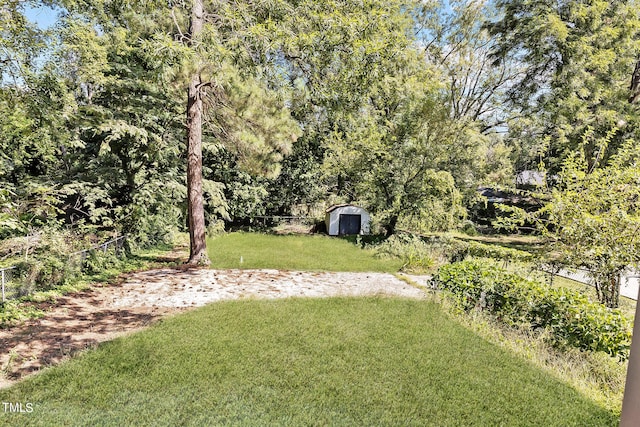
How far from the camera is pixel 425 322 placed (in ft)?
20.3

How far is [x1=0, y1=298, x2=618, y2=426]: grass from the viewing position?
11.4 ft

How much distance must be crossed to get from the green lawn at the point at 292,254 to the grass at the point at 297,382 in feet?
16.2

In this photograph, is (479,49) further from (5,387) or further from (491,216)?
(5,387)

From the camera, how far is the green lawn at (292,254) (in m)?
10.8

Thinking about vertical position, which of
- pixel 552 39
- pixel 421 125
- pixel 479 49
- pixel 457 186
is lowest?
pixel 457 186

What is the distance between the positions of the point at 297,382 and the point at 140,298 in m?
4.55

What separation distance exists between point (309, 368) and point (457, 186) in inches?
514

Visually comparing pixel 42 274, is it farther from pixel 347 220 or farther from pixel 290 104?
pixel 347 220

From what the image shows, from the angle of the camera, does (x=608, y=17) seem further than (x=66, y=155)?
Yes

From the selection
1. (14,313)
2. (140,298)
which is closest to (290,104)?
(140,298)

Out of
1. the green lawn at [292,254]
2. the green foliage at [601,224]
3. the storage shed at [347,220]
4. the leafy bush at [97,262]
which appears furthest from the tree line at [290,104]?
the green lawn at [292,254]

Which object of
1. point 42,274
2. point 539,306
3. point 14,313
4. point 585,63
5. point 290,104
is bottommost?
point 14,313

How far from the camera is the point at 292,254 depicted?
1290 cm

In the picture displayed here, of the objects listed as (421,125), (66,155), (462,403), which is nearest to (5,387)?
(462,403)
